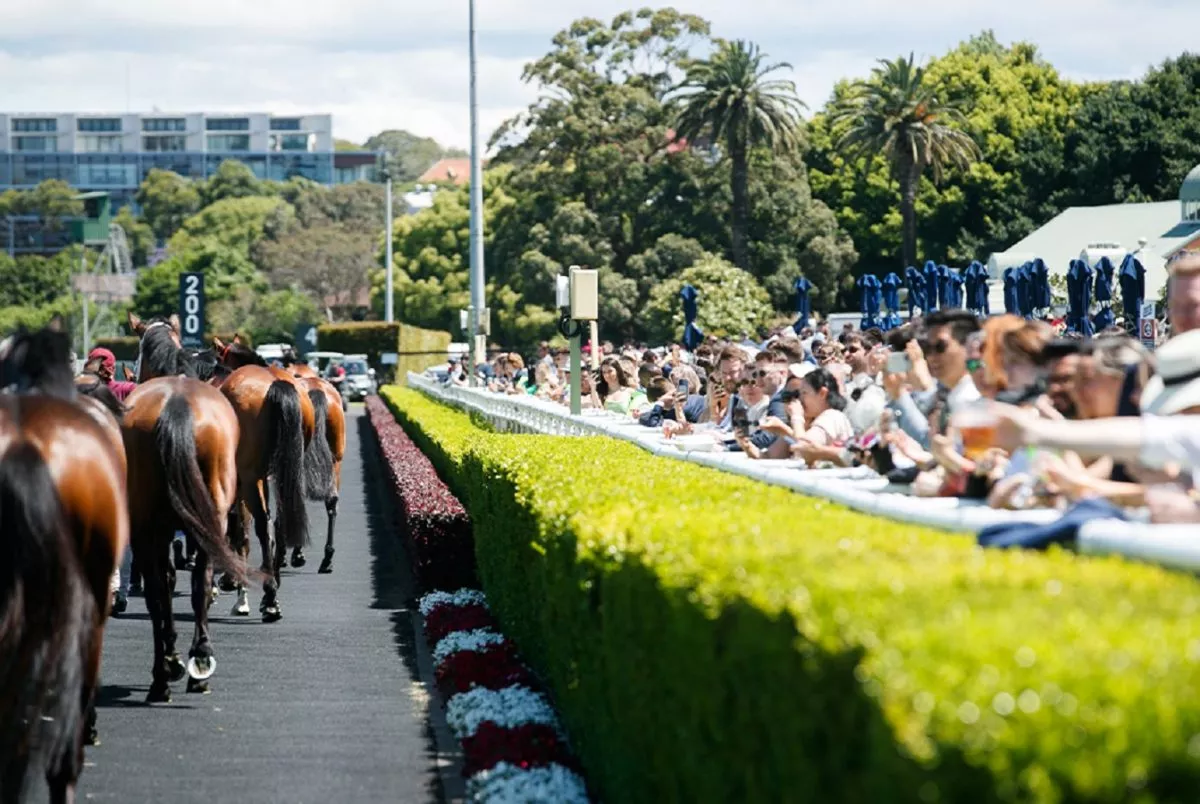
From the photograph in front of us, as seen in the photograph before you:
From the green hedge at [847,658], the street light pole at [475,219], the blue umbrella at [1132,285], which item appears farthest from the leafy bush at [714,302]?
the green hedge at [847,658]

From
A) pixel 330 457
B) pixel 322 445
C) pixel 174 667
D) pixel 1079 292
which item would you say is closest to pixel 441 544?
pixel 322 445

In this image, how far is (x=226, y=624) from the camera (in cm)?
1498

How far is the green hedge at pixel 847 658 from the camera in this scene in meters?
3.45

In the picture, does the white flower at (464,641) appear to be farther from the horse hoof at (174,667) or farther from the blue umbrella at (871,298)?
the blue umbrella at (871,298)

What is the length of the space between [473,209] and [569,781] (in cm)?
3415

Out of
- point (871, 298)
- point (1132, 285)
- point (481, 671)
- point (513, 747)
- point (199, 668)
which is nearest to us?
point (513, 747)

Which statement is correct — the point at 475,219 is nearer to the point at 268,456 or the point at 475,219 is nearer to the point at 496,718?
the point at 268,456

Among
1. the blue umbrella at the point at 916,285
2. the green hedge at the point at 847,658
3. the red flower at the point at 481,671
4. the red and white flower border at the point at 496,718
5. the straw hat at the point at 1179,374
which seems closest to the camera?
the green hedge at the point at 847,658

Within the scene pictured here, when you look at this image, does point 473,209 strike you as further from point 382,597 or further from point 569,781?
point 569,781

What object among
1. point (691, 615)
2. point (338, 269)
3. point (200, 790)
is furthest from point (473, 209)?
point (338, 269)

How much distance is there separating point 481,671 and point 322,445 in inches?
333

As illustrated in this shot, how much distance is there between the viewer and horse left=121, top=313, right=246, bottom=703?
38.6 feet

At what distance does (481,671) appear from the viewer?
11.2 meters

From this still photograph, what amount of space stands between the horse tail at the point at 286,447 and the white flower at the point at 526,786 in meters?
7.25
